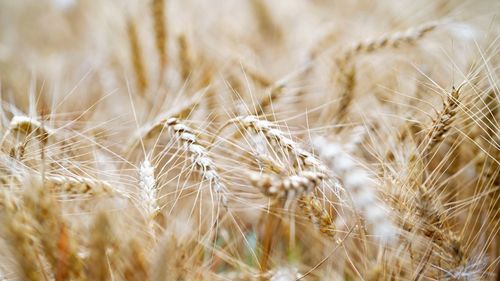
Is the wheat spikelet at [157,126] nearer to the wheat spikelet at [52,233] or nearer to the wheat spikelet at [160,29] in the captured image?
the wheat spikelet at [52,233]

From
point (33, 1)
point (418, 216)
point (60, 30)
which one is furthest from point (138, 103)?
point (33, 1)

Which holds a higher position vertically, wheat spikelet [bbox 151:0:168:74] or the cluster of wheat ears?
wheat spikelet [bbox 151:0:168:74]

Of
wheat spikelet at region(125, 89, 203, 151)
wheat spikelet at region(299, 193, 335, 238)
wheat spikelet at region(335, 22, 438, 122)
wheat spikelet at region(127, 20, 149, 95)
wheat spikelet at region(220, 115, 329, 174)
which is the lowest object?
wheat spikelet at region(299, 193, 335, 238)

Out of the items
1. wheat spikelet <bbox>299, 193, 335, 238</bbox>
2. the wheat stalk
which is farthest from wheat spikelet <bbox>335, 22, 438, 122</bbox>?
wheat spikelet <bbox>299, 193, 335, 238</bbox>

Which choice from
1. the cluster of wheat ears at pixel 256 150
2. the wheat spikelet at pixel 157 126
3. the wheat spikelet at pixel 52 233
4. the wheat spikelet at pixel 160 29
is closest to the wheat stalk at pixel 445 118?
the cluster of wheat ears at pixel 256 150

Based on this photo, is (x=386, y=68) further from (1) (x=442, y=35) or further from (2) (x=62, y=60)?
(2) (x=62, y=60)

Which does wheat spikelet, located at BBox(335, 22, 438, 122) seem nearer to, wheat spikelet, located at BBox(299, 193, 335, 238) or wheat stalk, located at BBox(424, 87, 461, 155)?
wheat stalk, located at BBox(424, 87, 461, 155)

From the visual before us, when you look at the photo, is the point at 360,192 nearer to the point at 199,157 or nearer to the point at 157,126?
the point at 199,157
